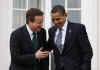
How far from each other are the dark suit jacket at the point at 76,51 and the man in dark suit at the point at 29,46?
0.25m

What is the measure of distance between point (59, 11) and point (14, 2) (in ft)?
8.54

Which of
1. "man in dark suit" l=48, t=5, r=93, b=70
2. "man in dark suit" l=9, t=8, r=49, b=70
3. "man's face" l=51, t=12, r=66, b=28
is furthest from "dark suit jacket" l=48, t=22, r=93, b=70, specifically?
"man in dark suit" l=9, t=8, r=49, b=70

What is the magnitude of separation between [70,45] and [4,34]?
8.19 ft

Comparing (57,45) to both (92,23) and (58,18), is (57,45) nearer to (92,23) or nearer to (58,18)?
(58,18)

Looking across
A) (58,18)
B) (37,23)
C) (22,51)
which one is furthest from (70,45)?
(22,51)

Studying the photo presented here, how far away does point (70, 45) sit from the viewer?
411 centimetres

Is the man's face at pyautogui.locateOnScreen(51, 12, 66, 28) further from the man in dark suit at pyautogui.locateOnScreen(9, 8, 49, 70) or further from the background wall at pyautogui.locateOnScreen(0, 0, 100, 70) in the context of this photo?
the background wall at pyautogui.locateOnScreen(0, 0, 100, 70)

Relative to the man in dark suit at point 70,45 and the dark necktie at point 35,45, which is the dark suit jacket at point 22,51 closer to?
the dark necktie at point 35,45

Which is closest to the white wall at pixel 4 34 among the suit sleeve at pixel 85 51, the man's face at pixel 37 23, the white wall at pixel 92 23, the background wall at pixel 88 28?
the background wall at pixel 88 28

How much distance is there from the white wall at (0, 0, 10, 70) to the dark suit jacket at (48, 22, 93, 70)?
94.0 inches

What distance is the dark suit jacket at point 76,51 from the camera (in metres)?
4.11

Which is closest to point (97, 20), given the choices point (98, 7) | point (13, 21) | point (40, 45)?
point (98, 7)

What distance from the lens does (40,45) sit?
4.31 m

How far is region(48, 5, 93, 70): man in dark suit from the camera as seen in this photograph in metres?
4.09
